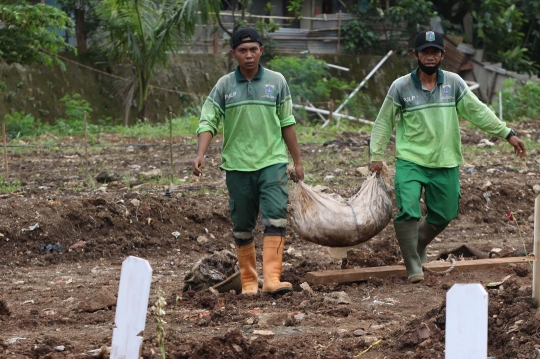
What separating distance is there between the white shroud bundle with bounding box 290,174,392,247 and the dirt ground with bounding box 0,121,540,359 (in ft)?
1.25

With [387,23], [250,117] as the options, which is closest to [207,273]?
[250,117]

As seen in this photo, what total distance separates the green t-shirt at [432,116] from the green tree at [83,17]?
1577 cm

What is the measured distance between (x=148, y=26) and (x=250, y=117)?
507 inches

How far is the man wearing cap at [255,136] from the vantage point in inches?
250

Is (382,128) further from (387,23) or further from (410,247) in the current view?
(387,23)

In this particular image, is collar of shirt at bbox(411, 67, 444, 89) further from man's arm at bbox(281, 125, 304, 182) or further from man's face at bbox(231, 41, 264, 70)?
man's face at bbox(231, 41, 264, 70)

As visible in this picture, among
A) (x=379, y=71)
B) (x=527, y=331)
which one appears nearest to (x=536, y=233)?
(x=527, y=331)

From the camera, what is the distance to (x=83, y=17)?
2202cm

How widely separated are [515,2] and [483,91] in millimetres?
3703

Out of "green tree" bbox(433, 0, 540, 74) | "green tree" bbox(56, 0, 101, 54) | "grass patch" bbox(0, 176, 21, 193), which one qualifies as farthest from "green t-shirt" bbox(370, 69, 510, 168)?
"green tree" bbox(433, 0, 540, 74)

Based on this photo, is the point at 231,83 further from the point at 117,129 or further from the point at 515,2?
the point at 515,2

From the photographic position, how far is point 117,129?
59.9 feet

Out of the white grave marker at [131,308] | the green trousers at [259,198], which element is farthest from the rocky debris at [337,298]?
the white grave marker at [131,308]

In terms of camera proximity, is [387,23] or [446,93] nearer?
[446,93]
